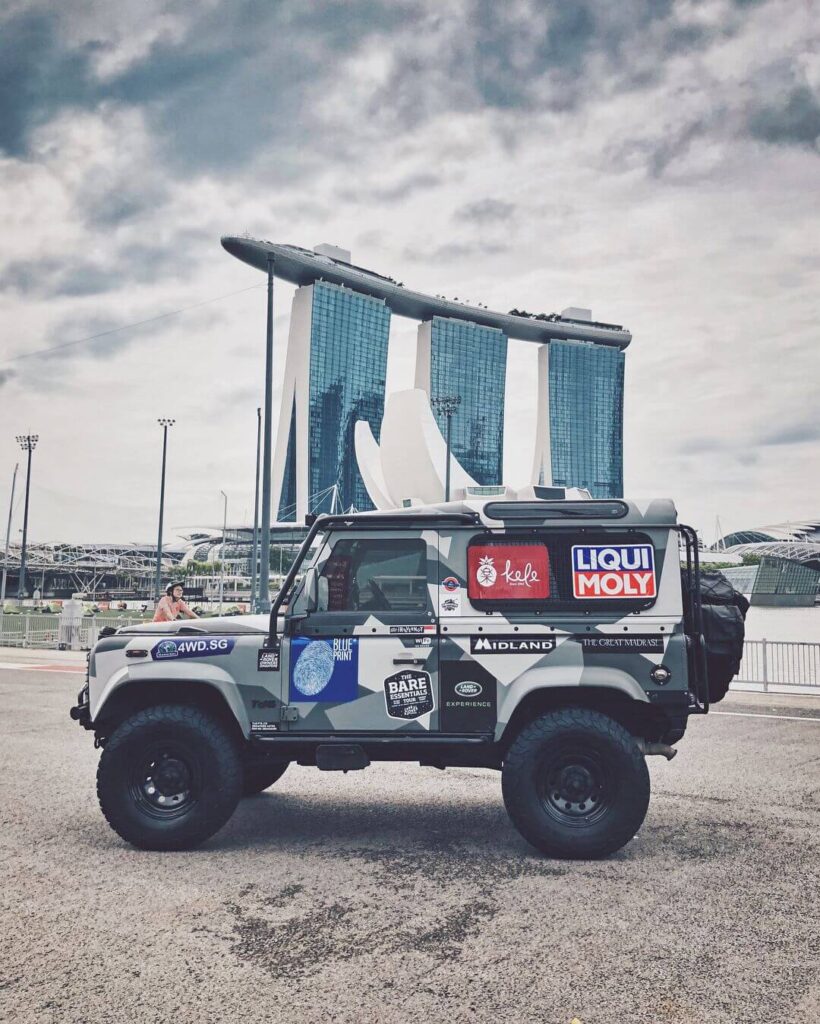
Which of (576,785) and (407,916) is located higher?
(576,785)

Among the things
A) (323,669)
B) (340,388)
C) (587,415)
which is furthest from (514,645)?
(587,415)

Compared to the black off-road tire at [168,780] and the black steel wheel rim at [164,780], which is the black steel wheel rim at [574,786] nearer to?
the black off-road tire at [168,780]

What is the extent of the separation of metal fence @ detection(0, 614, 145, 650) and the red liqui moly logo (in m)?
20.2

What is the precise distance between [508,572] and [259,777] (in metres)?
3.14

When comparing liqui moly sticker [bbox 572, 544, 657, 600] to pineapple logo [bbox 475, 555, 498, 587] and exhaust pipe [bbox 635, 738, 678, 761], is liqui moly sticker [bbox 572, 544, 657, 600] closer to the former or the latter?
pineapple logo [bbox 475, 555, 498, 587]

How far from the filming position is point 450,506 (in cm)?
580

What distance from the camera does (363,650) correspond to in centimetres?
552

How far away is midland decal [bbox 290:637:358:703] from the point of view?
5.53 meters

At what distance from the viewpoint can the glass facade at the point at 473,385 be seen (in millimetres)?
157625

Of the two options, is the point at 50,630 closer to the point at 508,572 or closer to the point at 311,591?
the point at 311,591

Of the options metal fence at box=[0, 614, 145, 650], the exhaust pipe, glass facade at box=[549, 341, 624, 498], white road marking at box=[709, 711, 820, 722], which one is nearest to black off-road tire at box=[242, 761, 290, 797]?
the exhaust pipe

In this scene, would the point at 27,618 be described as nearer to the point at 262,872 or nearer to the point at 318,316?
the point at 262,872

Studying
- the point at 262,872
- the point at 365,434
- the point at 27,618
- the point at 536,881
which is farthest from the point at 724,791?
the point at 365,434

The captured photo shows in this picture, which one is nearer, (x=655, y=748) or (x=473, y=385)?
(x=655, y=748)
